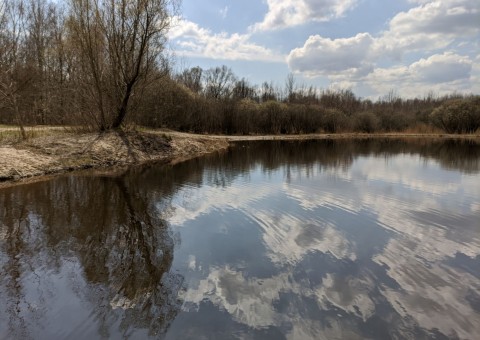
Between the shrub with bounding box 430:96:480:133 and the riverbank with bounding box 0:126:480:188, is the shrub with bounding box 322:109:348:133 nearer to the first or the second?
the shrub with bounding box 430:96:480:133

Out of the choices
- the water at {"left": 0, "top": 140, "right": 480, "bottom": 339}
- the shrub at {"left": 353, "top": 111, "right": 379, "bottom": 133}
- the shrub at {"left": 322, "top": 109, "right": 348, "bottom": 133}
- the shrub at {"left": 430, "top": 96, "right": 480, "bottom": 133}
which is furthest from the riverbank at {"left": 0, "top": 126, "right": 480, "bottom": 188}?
the shrub at {"left": 430, "top": 96, "right": 480, "bottom": 133}

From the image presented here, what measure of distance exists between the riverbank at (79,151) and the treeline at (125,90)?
5.26 feet

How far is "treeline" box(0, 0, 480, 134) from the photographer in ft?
73.5

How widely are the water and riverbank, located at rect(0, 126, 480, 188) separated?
8.23 feet

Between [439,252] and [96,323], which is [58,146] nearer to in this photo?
[96,323]

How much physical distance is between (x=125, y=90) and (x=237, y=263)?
19589 millimetres

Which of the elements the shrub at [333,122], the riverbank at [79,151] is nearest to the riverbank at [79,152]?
the riverbank at [79,151]

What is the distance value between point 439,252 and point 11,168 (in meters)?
15.3

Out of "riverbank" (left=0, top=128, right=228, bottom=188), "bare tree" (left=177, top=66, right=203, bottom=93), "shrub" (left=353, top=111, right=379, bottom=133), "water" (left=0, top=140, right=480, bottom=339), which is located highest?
"bare tree" (left=177, top=66, right=203, bottom=93)

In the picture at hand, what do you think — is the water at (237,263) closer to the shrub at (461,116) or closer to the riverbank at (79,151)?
the riverbank at (79,151)

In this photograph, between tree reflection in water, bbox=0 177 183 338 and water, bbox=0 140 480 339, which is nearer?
water, bbox=0 140 480 339

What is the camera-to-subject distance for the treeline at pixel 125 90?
2239 cm

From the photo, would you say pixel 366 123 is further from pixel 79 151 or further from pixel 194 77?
pixel 79 151

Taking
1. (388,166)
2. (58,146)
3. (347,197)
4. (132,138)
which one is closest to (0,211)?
(58,146)
